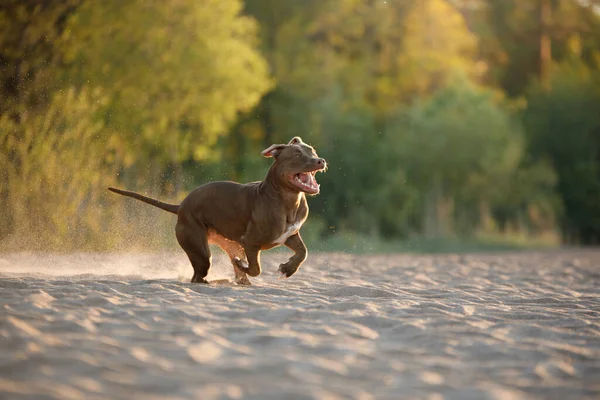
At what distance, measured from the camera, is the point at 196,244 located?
29.0 ft

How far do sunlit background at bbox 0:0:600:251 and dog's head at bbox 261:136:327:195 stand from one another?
661 cm

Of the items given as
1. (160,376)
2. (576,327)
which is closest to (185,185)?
(576,327)

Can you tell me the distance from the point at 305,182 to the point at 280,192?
0.87 ft

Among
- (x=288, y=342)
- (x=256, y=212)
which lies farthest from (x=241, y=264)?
(x=288, y=342)

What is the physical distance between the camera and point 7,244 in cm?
1287

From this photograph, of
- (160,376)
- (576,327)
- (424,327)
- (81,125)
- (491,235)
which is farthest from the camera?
(491,235)

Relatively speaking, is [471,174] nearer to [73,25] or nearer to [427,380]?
[73,25]

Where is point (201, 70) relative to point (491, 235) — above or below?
above

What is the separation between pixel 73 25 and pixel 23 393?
19.6 m

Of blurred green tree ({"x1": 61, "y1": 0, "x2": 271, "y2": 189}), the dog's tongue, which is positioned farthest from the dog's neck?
blurred green tree ({"x1": 61, "y1": 0, "x2": 271, "y2": 189})

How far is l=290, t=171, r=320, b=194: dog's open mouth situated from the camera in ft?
28.0

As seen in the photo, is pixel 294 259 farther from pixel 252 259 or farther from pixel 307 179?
pixel 307 179

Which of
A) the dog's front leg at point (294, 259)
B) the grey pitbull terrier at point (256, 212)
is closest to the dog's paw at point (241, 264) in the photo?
the grey pitbull terrier at point (256, 212)

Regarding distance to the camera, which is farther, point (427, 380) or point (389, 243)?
point (389, 243)
